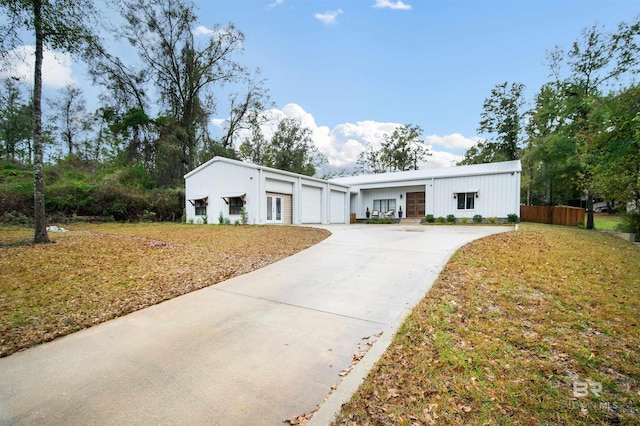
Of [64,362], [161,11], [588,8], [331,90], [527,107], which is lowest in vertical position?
[64,362]

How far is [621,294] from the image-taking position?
4.32 m

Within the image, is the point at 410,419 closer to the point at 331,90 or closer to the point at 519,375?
the point at 519,375

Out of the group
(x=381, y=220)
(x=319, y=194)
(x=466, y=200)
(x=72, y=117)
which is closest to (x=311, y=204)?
(x=319, y=194)

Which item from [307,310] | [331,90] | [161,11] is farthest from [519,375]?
[161,11]

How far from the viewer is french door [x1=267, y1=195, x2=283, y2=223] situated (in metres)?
15.4

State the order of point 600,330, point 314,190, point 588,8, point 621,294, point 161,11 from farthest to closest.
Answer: point 161,11 < point 314,190 < point 588,8 < point 621,294 < point 600,330

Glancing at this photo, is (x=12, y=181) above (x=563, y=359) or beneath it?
above

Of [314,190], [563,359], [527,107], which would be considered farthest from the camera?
[527,107]

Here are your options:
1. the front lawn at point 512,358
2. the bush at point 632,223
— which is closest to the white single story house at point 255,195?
the front lawn at point 512,358

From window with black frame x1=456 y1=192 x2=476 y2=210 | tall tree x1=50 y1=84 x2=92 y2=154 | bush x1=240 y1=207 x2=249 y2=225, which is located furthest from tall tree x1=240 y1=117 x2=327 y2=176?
window with black frame x1=456 y1=192 x2=476 y2=210

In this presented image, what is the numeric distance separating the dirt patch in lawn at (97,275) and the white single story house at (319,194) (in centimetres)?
641

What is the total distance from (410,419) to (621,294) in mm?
4746

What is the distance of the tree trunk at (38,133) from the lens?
7618mm

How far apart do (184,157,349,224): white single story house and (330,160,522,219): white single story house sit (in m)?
2.62
